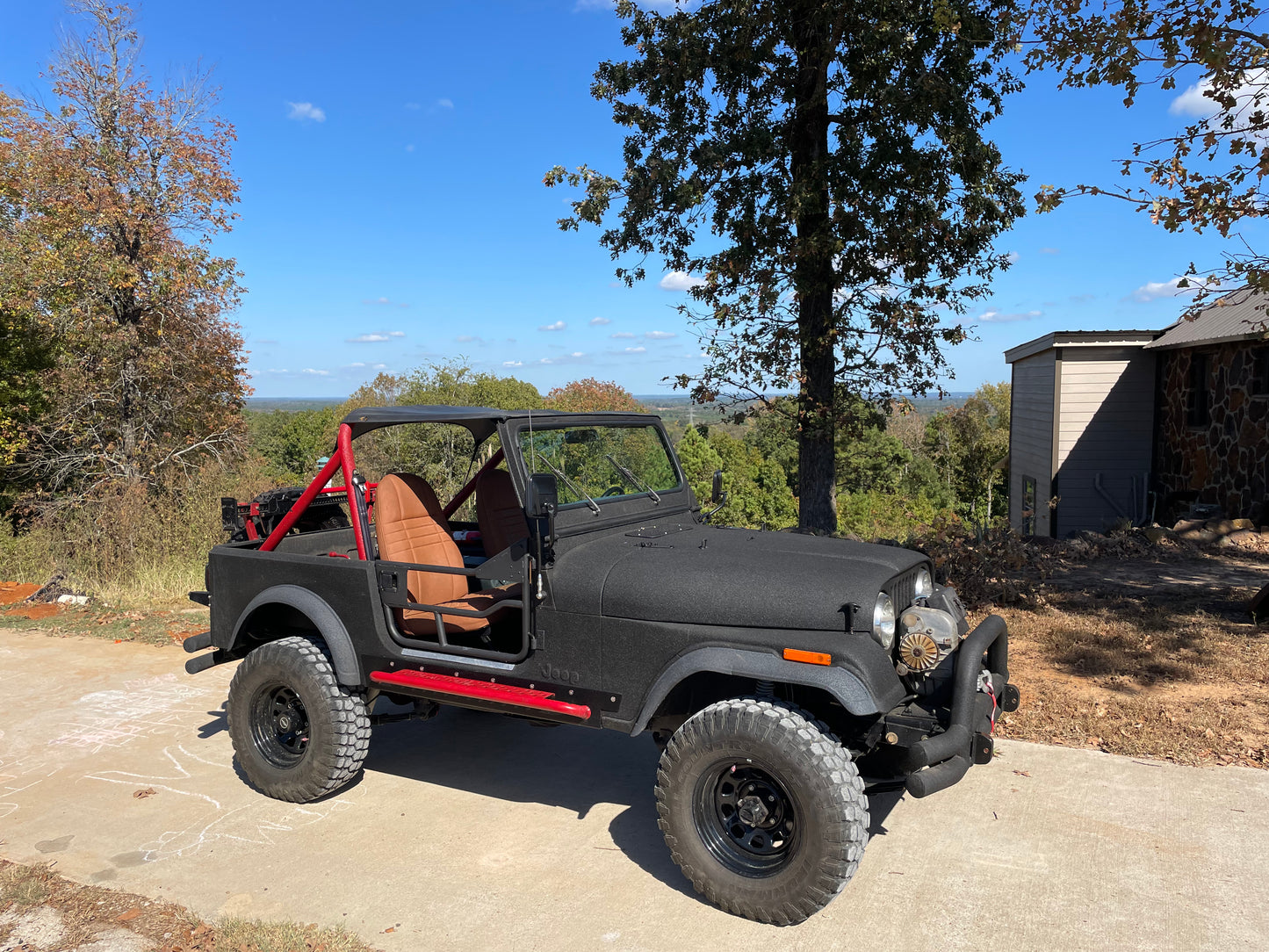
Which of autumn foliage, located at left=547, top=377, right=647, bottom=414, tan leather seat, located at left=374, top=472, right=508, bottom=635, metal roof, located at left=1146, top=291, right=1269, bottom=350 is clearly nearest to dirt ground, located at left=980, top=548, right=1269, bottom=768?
tan leather seat, located at left=374, top=472, right=508, bottom=635

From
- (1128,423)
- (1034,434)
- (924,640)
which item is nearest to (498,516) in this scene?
(924,640)

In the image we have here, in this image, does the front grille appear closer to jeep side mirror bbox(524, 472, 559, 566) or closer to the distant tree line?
jeep side mirror bbox(524, 472, 559, 566)

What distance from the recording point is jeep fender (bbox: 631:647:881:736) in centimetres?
300

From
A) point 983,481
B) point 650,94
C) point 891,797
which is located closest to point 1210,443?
point 650,94

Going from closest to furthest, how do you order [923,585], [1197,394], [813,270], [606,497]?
[923,585], [606,497], [813,270], [1197,394]

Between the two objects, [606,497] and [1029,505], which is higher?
[606,497]

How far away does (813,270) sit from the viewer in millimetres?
8125

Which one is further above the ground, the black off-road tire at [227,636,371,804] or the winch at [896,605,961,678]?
the winch at [896,605,961,678]

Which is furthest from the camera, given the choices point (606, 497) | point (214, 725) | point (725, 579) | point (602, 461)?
point (214, 725)

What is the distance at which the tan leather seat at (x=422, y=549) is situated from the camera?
418cm

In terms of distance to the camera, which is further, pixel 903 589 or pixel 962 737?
pixel 903 589

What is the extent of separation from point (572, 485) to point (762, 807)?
170 centimetres

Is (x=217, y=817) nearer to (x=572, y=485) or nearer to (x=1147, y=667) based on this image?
(x=572, y=485)

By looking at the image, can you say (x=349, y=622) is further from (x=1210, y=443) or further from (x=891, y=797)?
(x=1210, y=443)
